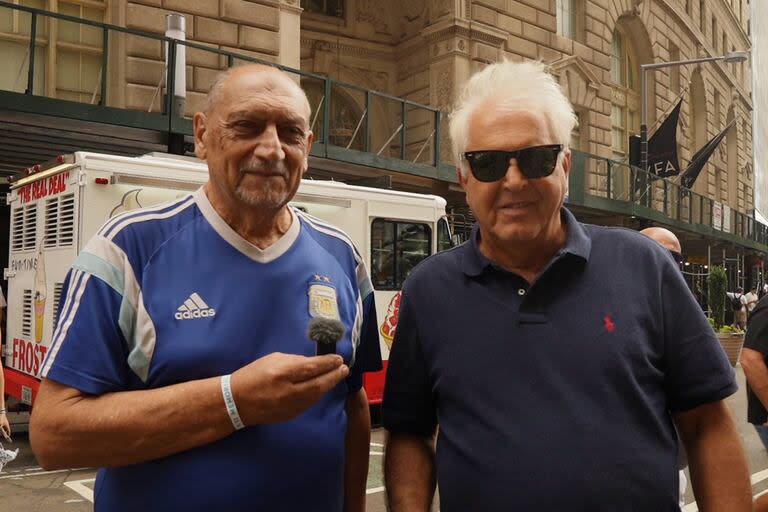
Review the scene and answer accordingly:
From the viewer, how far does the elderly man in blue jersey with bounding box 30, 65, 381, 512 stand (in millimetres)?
1942

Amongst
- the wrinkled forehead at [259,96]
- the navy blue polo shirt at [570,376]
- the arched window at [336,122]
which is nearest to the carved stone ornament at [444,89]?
the arched window at [336,122]

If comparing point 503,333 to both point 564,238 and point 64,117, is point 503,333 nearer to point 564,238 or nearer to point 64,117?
point 564,238

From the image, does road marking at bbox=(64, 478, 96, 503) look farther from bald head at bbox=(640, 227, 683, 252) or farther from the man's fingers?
the man's fingers

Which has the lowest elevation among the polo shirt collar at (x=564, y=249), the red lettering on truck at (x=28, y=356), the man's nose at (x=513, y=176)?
the red lettering on truck at (x=28, y=356)

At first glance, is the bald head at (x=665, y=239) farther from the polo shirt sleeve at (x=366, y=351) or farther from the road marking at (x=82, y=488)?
the road marking at (x=82, y=488)

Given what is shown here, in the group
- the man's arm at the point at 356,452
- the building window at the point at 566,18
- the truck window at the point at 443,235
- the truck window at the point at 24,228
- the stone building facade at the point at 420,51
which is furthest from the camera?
the building window at the point at 566,18

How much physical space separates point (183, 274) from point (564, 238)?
3.74ft

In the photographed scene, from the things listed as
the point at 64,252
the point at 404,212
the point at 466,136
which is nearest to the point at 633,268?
the point at 466,136

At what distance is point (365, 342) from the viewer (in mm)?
2629

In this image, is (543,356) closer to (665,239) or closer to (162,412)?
(162,412)

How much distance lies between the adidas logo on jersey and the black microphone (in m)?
0.34

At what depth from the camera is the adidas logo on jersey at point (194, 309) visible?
6.91 feet

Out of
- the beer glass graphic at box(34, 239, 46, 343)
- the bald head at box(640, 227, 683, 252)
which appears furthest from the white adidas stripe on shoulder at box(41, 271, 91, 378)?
the beer glass graphic at box(34, 239, 46, 343)

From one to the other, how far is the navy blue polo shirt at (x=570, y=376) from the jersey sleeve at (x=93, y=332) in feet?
2.84
